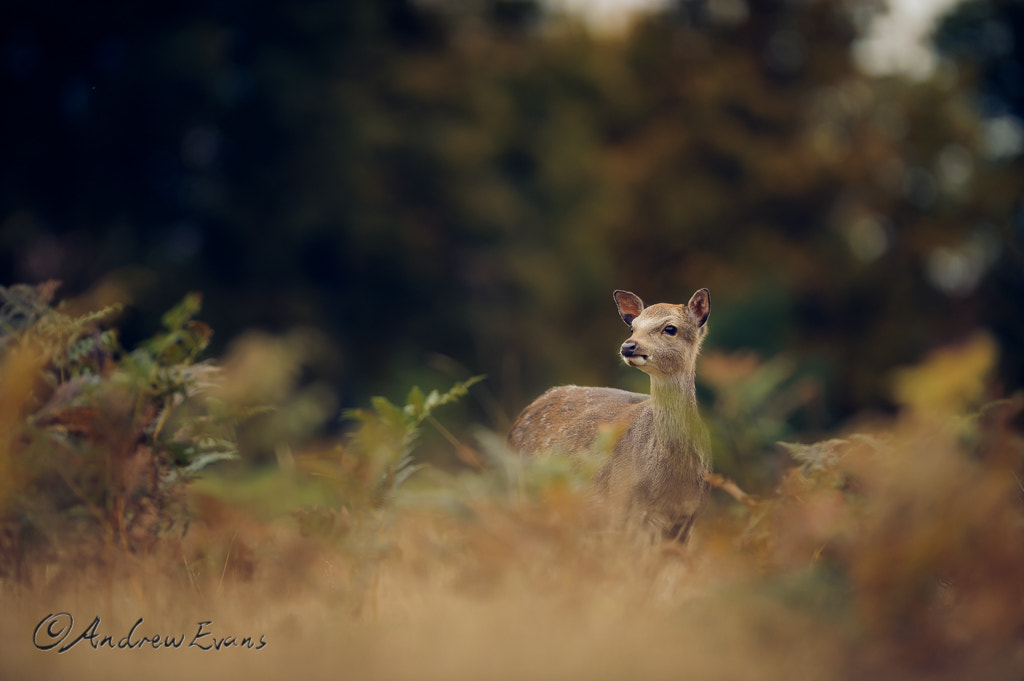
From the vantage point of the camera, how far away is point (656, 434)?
21.1 feet

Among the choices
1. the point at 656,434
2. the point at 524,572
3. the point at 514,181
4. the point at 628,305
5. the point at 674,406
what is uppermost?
the point at 514,181

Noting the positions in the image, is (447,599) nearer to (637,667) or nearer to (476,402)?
(637,667)

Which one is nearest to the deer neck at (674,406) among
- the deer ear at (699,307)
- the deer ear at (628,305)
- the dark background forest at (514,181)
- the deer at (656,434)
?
the deer at (656,434)

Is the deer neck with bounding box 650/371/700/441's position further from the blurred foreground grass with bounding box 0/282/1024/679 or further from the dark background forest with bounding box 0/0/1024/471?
the dark background forest with bounding box 0/0/1024/471

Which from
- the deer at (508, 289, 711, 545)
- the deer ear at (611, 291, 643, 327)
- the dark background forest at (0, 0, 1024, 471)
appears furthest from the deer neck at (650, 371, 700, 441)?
the dark background forest at (0, 0, 1024, 471)

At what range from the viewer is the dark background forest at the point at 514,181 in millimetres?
22281

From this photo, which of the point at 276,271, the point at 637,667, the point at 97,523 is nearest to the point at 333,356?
the point at 276,271

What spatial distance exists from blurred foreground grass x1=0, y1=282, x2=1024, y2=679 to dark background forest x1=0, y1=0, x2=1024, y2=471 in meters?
8.41

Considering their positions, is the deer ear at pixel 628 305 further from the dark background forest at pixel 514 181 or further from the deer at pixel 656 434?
the dark background forest at pixel 514 181

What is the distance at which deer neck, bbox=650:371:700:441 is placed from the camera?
21.0 feet

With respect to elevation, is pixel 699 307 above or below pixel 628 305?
below

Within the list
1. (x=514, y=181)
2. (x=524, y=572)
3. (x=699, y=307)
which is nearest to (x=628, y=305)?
(x=699, y=307)

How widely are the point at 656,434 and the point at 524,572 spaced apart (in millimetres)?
1963

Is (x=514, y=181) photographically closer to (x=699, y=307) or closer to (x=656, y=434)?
(x=699, y=307)
